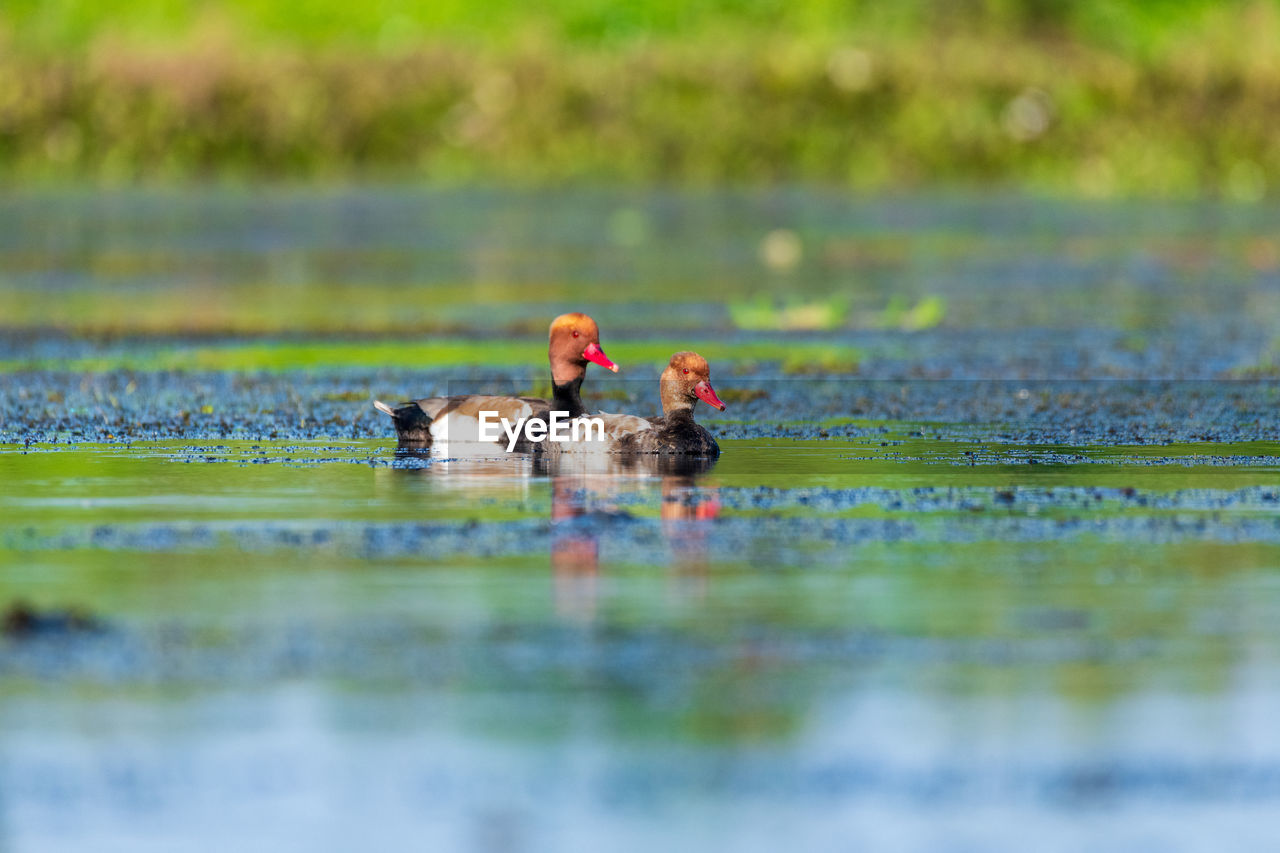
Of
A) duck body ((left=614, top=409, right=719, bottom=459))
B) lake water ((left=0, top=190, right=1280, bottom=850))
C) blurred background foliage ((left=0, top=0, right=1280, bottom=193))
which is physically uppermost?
A: blurred background foliage ((left=0, top=0, right=1280, bottom=193))

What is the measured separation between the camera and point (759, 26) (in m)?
39.7

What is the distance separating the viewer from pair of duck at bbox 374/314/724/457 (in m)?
9.18

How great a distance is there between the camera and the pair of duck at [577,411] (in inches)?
361

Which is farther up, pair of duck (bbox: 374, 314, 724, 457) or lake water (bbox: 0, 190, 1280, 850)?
pair of duck (bbox: 374, 314, 724, 457)

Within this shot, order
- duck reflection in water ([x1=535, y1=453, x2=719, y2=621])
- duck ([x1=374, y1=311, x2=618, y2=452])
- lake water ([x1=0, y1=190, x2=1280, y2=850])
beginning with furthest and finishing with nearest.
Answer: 1. duck ([x1=374, y1=311, x2=618, y2=452])
2. duck reflection in water ([x1=535, y1=453, x2=719, y2=621])
3. lake water ([x1=0, y1=190, x2=1280, y2=850])

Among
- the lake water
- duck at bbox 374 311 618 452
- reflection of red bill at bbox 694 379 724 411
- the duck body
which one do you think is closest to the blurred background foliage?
the lake water

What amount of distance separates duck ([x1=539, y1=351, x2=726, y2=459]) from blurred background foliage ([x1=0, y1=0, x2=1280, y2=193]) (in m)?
20.6

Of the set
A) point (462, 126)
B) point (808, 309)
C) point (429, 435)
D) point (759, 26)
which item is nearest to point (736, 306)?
point (808, 309)

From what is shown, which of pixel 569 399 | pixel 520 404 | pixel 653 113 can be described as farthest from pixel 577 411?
pixel 653 113

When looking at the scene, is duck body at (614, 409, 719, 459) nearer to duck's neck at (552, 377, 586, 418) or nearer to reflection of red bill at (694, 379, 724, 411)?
reflection of red bill at (694, 379, 724, 411)

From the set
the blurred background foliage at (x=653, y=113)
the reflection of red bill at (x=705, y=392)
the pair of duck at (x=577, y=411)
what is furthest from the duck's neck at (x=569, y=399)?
the blurred background foliage at (x=653, y=113)

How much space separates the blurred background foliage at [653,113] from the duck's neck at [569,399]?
20403mm

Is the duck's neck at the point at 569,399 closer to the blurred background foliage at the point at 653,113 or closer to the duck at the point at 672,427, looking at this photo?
the duck at the point at 672,427

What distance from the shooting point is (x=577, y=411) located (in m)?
9.54
